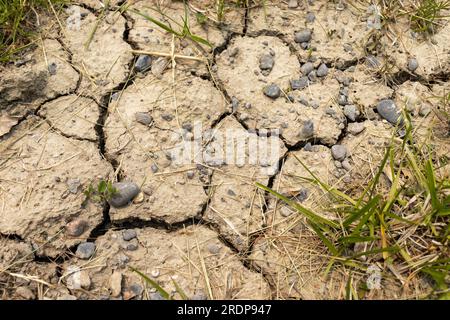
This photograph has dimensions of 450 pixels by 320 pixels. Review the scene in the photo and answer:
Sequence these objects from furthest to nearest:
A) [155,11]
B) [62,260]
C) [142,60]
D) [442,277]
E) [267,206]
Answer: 1. [155,11]
2. [142,60]
3. [267,206]
4. [62,260]
5. [442,277]

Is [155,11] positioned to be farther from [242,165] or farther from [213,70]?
[242,165]

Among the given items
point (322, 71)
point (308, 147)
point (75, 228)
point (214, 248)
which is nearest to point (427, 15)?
point (322, 71)

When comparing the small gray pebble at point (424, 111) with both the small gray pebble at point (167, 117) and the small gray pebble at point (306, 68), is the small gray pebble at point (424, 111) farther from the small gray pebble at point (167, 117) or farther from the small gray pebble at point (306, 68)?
the small gray pebble at point (167, 117)

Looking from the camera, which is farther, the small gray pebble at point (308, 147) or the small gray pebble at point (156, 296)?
the small gray pebble at point (308, 147)

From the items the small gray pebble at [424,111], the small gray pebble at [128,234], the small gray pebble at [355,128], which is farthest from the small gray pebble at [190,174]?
the small gray pebble at [424,111]

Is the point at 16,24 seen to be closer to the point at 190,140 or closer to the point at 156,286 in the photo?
the point at 190,140

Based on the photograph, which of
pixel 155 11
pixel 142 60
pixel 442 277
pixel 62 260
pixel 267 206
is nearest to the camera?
pixel 442 277

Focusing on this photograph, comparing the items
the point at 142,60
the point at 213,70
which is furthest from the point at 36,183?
the point at 213,70
